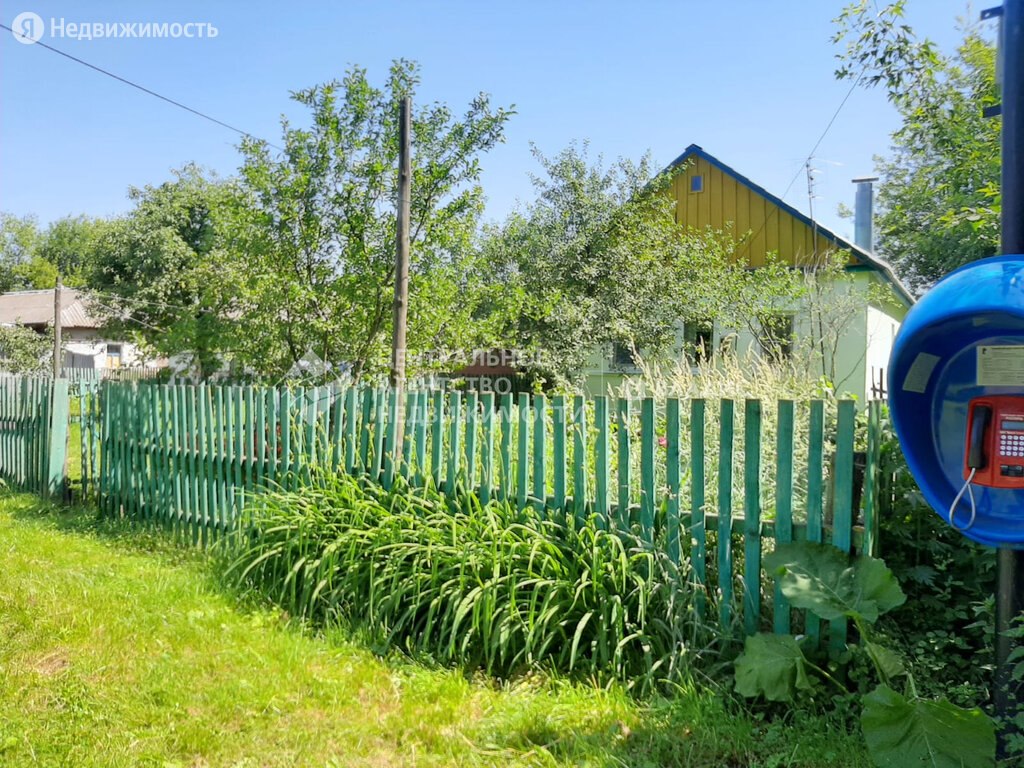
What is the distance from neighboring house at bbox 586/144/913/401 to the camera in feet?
44.5

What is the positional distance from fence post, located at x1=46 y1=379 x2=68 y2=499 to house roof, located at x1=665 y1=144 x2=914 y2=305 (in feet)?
41.2

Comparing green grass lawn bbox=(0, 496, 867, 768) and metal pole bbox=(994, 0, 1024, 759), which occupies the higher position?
metal pole bbox=(994, 0, 1024, 759)

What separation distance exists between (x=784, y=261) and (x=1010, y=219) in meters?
12.6

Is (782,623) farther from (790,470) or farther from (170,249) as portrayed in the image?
(170,249)

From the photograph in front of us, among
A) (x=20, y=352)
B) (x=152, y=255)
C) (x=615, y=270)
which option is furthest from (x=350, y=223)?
(x=20, y=352)

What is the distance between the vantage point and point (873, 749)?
248 centimetres

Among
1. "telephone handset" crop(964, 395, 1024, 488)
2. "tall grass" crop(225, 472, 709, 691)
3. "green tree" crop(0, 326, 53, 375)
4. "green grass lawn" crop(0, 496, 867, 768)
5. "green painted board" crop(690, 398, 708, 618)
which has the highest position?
"green tree" crop(0, 326, 53, 375)

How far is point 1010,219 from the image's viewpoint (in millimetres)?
2664

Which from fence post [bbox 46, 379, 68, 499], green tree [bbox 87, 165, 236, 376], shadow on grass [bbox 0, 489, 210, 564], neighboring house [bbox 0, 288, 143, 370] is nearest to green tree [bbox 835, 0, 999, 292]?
shadow on grass [bbox 0, 489, 210, 564]

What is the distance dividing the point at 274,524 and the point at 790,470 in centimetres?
335

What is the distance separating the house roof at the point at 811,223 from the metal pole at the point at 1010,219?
12482mm

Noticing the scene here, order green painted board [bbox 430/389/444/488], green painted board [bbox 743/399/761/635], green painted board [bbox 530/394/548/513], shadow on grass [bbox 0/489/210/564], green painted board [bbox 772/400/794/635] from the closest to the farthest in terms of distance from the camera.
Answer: green painted board [bbox 772/400/794/635], green painted board [bbox 743/399/761/635], green painted board [bbox 530/394/548/513], green painted board [bbox 430/389/444/488], shadow on grass [bbox 0/489/210/564]

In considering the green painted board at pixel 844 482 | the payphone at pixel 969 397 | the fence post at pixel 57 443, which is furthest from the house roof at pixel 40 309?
the payphone at pixel 969 397

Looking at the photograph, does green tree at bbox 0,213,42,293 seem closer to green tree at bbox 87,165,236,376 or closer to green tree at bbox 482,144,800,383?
green tree at bbox 87,165,236,376
